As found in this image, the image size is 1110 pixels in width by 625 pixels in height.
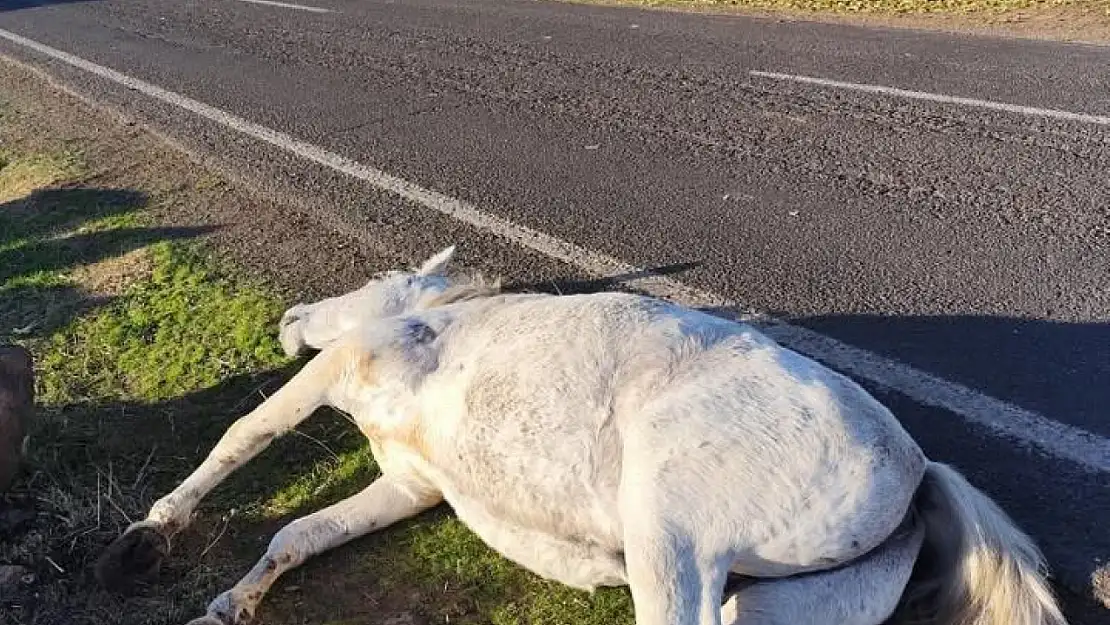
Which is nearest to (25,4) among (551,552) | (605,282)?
(605,282)

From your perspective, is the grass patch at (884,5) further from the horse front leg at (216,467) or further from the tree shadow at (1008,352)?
the horse front leg at (216,467)

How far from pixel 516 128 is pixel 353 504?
14.7 feet

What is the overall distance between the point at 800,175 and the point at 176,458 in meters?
3.46

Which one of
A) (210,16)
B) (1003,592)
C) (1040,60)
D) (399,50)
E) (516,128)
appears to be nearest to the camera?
(1003,592)

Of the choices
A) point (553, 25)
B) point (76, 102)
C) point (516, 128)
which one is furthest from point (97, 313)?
point (553, 25)

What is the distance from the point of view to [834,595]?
270 cm

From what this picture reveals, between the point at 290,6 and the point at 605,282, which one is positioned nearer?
the point at 605,282

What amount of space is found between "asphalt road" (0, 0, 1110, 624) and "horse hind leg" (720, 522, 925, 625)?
1.80 ft

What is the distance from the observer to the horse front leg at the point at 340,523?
3463 mm

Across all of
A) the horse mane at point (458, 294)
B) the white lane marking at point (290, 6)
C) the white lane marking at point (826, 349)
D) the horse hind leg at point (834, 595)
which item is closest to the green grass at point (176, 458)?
the horse hind leg at point (834, 595)

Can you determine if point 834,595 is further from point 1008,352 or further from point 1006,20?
point 1006,20

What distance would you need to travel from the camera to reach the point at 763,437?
2828 mm

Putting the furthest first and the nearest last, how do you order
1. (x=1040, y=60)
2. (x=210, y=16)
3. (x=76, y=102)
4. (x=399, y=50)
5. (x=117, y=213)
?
1. (x=210, y=16)
2. (x=399, y=50)
3. (x=76, y=102)
4. (x=1040, y=60)
5. (x=117, y=213)

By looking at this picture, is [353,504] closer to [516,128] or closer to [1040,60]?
[516,128]
